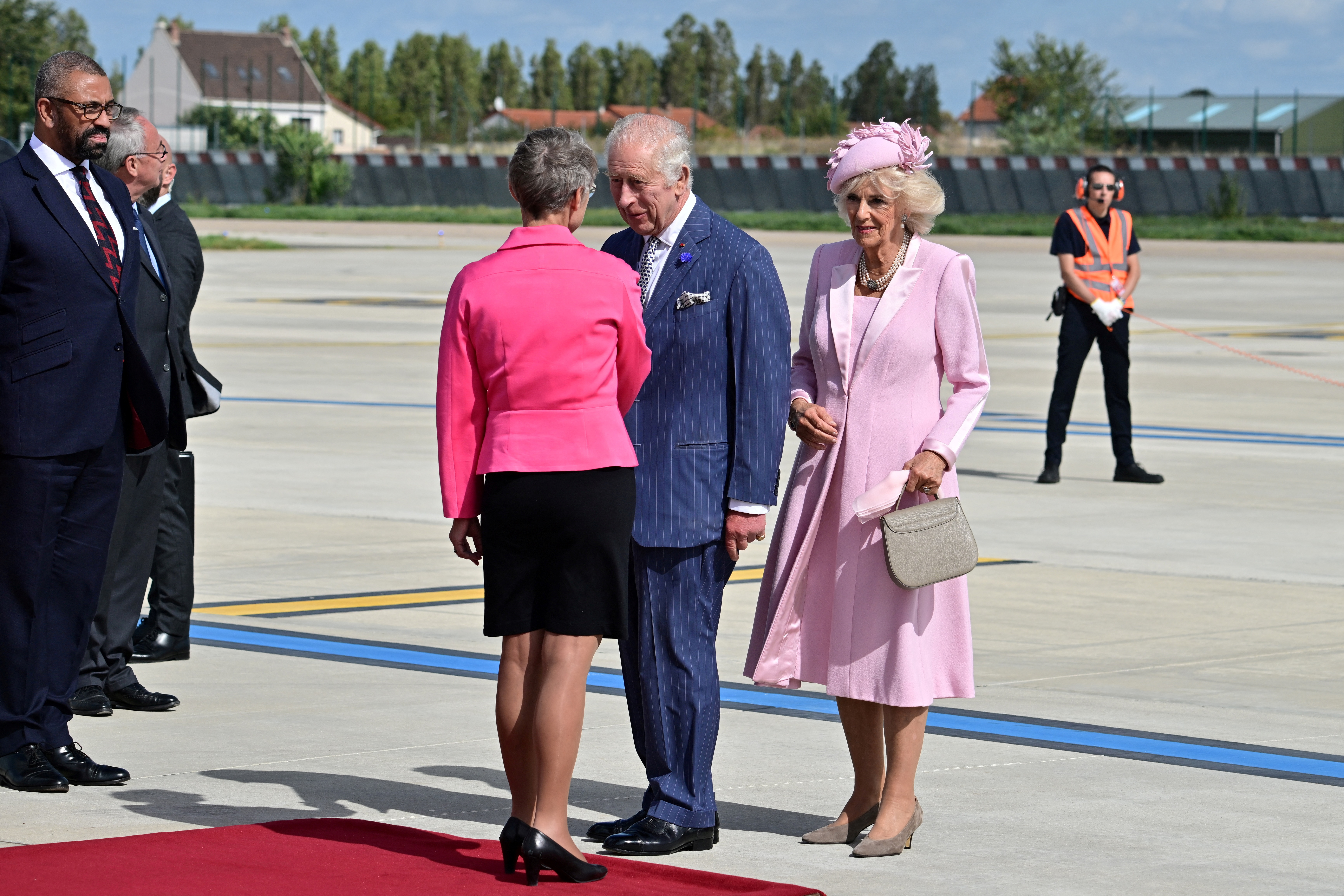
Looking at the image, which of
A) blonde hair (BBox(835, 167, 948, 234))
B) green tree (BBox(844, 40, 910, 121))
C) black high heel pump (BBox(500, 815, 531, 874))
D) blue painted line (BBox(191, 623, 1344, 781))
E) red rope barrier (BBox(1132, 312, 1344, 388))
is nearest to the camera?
black high heel pump (BBox(500, 815, 531, 874))


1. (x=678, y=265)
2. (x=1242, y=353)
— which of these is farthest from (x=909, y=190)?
(x=1242, y=353)

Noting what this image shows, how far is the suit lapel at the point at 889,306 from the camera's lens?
5.69 meters

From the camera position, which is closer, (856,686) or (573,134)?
(573,134)

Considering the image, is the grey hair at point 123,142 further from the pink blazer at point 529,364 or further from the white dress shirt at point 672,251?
the pink blazer at point 529,364

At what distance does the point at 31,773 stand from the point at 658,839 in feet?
6.17

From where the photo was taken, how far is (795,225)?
53.8m

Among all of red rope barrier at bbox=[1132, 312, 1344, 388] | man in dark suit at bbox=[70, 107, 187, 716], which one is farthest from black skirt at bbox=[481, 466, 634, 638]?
red rope barrier at bbox=[1132, 312, 1344, 388]

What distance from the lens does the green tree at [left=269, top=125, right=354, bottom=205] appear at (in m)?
67.4

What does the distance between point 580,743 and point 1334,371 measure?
16.6 meters

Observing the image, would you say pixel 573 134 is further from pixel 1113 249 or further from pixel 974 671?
pixel 1113 249

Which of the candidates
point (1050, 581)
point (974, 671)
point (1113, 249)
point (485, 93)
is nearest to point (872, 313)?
point (974, 671)

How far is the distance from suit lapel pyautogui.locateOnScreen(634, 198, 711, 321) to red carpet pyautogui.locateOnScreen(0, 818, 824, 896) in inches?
56.8

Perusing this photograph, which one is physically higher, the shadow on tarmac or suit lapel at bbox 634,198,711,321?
suit lapel at bbox 634,198,711,321

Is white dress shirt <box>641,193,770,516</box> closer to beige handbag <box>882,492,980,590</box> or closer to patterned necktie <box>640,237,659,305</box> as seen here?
patterned necktie <box>640,237,659,305</box>
